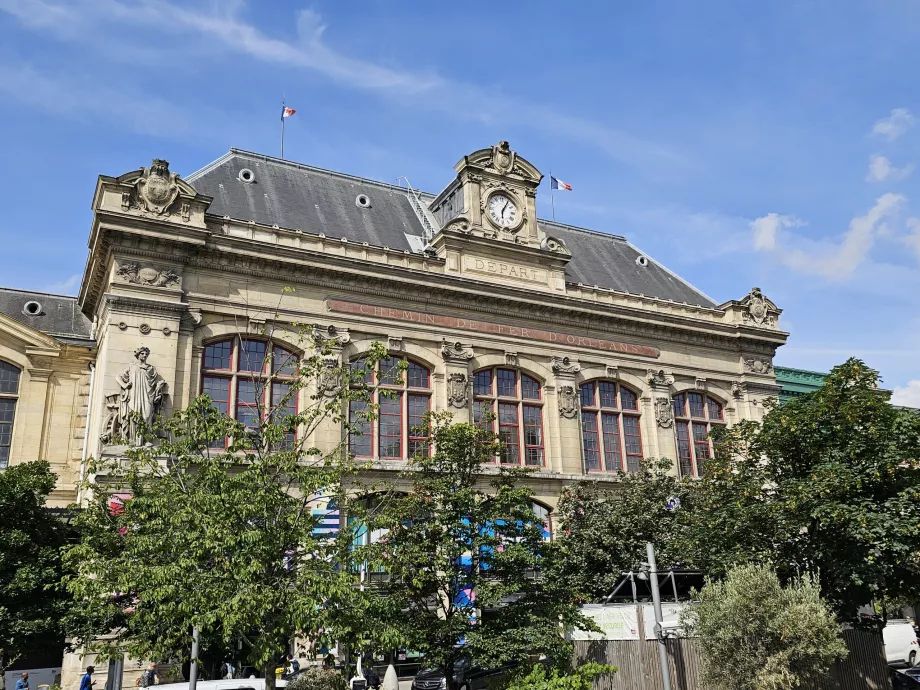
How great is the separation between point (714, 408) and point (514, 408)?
12283 millimetres

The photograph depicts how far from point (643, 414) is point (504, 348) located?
823 centimetres

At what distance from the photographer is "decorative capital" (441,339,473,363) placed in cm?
3578

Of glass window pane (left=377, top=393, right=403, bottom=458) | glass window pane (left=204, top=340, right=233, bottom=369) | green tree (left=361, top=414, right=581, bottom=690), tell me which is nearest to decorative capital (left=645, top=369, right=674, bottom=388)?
glass window pane (left=377, top=393, right=403, bottom=458)

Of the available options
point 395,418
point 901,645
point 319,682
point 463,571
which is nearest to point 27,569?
point 319,682

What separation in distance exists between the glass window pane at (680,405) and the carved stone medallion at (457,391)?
40.1 feet

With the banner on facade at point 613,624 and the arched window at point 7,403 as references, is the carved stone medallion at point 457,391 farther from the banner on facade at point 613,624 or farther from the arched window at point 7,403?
the arched window at point 7,403

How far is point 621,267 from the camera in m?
47.7

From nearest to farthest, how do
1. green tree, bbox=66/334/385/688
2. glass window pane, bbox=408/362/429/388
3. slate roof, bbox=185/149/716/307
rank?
green tree, bbox=66/334/385/688 → glass window pane, bbox=408/362/429/388 → slate roof, bbox=185/149/716/307

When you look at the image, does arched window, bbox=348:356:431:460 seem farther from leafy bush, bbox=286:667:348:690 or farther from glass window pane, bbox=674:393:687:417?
glass window pane, bbox=674:393:687:417

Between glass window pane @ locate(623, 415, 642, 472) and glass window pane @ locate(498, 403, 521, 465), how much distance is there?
603cm

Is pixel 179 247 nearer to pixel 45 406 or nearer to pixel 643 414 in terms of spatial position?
pixel 45 406

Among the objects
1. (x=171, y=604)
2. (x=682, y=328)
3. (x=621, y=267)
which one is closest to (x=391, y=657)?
(x=171, y=604)

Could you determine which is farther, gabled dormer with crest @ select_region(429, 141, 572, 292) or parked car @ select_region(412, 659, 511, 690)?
gabled dormer with crest @ select_region(429, 141, 572, 292)

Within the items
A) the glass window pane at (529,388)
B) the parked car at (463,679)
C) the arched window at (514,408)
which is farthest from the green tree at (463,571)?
the glass window pane at (529,388)
